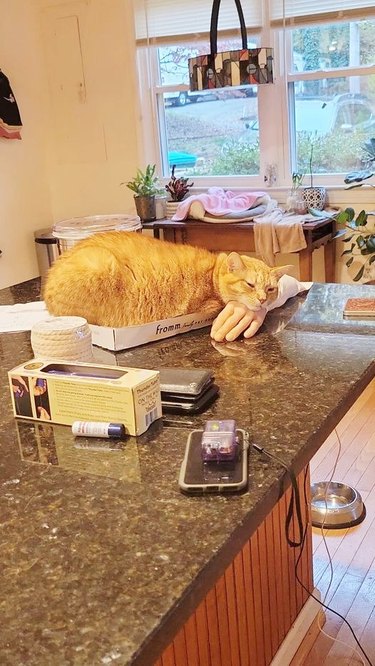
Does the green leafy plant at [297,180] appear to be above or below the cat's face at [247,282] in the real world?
above

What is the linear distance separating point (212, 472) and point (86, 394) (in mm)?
270

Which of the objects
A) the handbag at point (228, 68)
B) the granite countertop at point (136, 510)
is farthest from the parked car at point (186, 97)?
the granite countertop at point (136, 510)

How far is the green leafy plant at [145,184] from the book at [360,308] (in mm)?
2704

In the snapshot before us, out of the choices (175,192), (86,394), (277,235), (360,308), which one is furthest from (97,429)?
(175,192)

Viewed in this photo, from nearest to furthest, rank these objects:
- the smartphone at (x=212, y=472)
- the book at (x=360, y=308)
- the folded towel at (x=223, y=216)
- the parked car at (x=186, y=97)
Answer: the smartphone at (x=212, y=472), the book at (x=360, y=308), the folded towel at (x=223, y=216), the parked car at (x=186, y=97)

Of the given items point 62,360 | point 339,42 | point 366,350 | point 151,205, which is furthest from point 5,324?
point 339,42

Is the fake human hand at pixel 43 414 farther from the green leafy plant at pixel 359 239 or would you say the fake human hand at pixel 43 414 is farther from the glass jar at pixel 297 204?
the glass jar at pixel 297 204

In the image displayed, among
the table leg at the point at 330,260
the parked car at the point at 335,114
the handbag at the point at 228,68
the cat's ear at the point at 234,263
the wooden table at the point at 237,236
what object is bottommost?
the table leg at the point at 330,260

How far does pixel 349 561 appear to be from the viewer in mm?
2184

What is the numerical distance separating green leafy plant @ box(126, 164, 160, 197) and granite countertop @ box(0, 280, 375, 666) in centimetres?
293

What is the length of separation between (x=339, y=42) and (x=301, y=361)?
3.12 m

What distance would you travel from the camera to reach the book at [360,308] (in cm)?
166

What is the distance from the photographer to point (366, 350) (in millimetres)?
1437

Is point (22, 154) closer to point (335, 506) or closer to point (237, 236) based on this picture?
point (237, 236)
